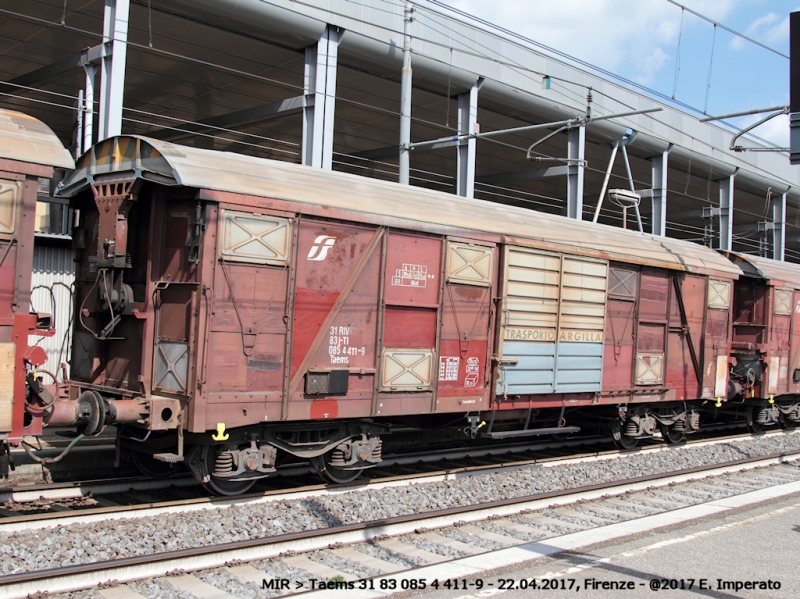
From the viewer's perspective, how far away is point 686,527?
27.6 feet

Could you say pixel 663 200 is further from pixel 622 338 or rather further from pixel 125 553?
pixel 125 553

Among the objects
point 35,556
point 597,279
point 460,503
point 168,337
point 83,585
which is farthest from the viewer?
point 597,279

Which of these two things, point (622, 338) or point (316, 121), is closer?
point (622, 338)

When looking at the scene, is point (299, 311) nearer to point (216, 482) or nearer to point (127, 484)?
point (216, 482)

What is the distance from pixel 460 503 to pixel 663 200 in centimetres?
2352

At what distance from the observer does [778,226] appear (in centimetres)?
3669

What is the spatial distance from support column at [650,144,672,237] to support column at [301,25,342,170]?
15995 millimetres

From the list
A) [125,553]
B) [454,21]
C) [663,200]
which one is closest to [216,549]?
[125,553]

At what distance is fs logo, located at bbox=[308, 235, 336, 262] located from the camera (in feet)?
28.4

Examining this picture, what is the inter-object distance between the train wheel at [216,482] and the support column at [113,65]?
8841mm

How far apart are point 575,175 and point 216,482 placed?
1991 cm

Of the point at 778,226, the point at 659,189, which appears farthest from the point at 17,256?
the point at 778,226

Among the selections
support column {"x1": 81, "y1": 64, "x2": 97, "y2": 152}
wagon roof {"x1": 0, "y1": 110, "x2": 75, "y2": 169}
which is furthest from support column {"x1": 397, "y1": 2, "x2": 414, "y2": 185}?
wagon roof {"x1": 0, "y1": 110, "x2": 75, "y2": 169}

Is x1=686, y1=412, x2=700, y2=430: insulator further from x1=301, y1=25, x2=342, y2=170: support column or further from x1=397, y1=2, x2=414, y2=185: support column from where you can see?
x1=301, y1=25, x2=342, y2=170: support column
